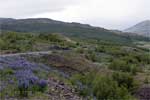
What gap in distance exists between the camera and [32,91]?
13.7 meters

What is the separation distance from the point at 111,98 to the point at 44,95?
3.10 meters

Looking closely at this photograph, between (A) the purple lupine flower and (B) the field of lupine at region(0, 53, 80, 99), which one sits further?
(A) the purple lupine flower

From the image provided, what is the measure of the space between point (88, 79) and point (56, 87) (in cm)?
377

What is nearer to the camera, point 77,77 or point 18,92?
point 18,92

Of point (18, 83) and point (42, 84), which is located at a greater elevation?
point (18, 83)

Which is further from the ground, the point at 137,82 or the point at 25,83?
the point at 25,83

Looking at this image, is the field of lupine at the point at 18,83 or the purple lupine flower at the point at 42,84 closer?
the field of lupine at the point at 18,83

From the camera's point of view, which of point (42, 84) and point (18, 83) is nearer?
point (18, 83)

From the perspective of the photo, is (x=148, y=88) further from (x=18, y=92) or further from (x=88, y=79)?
(x=18, y=92)

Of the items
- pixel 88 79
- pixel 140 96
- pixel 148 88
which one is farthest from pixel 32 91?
pixel 148 88

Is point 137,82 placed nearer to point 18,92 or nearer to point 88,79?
point 88,79

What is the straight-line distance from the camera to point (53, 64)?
79.1 ft

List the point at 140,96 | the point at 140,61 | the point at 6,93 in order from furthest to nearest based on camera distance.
Result: the point at 140,61 < the point at 140,96 < the point at 6,93

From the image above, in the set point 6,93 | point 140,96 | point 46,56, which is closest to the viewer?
point 6,93
